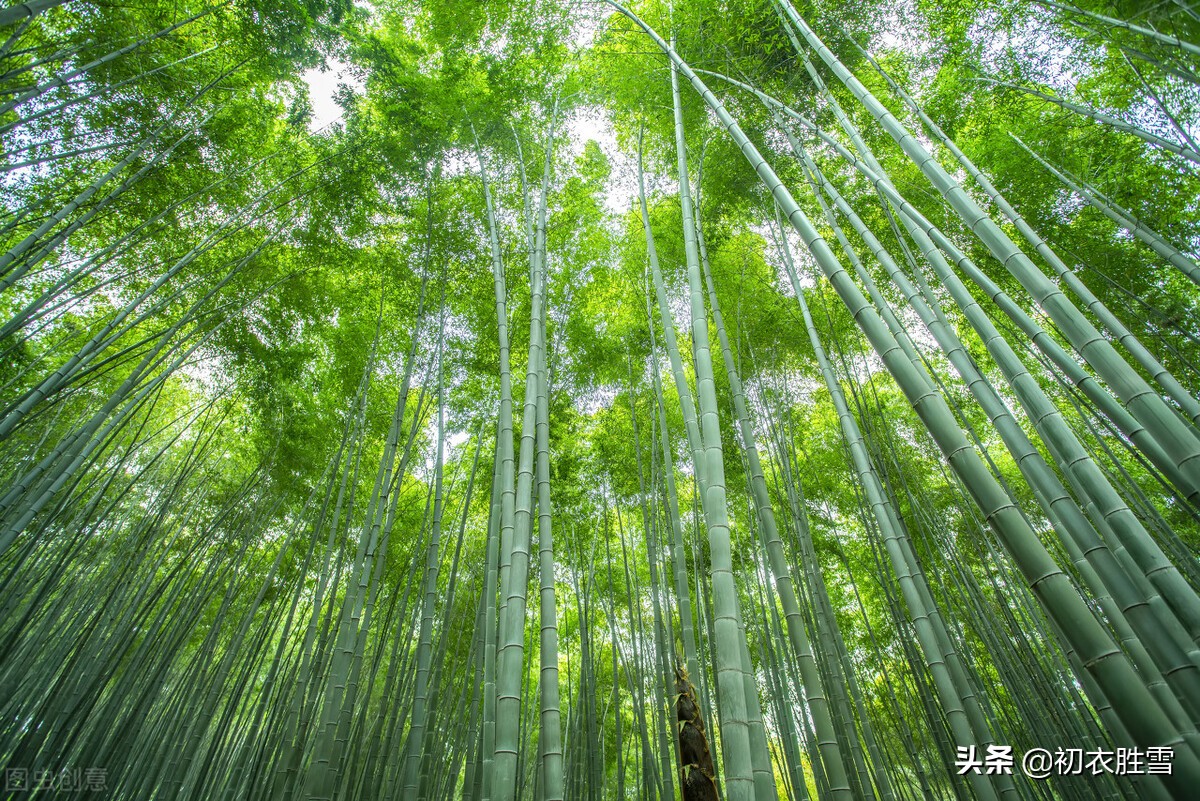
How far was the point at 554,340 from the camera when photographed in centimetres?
456

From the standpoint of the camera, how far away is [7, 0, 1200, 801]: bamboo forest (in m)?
2.34

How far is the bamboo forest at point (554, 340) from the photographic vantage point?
234 cm

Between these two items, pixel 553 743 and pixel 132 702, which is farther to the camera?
pixel 132 702

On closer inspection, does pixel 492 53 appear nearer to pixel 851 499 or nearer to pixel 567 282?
pixel 567 282

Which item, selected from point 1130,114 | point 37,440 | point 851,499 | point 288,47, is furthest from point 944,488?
point 37,440

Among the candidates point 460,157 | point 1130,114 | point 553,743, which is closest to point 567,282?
point 460,157

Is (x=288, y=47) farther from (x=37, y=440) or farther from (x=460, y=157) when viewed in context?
(x=37, y=440)

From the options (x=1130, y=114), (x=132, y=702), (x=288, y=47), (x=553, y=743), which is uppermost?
(x=288, y=47)

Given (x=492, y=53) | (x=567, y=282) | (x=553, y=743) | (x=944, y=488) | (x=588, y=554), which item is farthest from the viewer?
(x=588, y=554)

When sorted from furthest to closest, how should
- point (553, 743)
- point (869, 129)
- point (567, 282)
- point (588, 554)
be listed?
point (588, 554), point (567, 282), point (869, 129), point (553, 743)

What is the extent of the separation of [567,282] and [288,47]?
105 inches

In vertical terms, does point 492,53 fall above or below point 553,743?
above

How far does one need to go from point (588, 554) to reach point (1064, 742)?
441 cm

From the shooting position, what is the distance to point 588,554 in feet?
21.7
